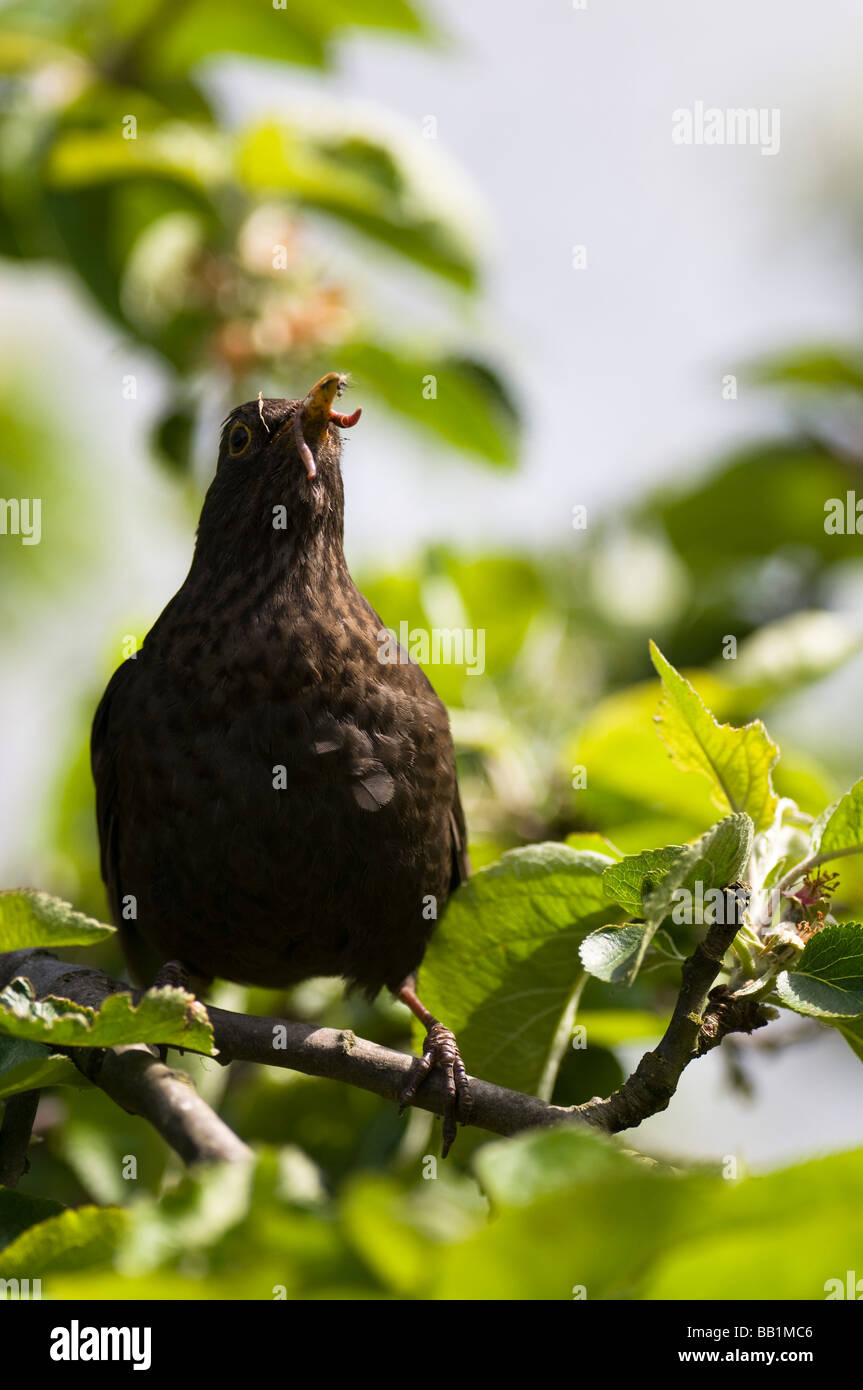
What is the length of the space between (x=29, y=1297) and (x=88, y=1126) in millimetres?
1879

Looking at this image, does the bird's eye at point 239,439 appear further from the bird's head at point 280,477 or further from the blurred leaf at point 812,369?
the blurred leaf at point 812,369

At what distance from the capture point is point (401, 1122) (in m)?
3.46

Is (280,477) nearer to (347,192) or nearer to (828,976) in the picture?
(347,192)

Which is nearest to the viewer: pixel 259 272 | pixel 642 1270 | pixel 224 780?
pixel 642 1270

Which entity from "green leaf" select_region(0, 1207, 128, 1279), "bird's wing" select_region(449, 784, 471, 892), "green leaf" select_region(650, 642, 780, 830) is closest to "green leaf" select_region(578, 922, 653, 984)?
"green leaf" select_region(650, 642, 780, 830)

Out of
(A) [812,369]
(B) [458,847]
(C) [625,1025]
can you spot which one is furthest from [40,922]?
(A) [812,369]

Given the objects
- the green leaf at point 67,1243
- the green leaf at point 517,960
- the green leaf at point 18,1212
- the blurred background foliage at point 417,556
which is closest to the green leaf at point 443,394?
the blurred background foliage at point 417,556

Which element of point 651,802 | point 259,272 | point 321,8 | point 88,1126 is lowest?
point 88,1126

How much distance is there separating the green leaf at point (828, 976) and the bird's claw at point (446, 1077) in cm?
56

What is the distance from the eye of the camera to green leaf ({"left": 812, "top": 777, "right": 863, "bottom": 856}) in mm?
2217

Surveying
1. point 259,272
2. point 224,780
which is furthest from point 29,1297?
point 259,272

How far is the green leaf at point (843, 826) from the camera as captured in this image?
2217 millimetres

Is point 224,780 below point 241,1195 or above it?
above
